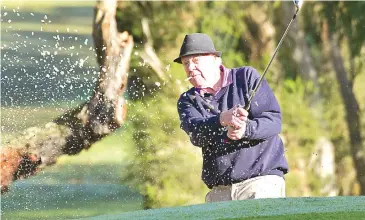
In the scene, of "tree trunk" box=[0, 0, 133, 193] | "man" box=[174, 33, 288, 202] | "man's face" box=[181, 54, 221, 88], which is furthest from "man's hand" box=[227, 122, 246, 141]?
"tree trunk" box=[0, 0, 133, 193]

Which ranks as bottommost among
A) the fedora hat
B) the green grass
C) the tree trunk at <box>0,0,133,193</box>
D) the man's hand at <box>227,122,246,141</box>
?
the green grass

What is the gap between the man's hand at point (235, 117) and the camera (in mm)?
6715

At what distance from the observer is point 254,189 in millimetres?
6973

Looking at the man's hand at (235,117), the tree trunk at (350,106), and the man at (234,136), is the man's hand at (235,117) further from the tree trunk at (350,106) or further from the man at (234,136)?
the tree trunk at (350,106)

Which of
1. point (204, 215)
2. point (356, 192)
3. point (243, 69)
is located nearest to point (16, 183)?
point (356, 192)

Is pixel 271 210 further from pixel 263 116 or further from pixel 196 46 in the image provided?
pixel 196 46

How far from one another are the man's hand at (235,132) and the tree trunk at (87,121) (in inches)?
180

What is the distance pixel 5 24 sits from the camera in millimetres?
13445

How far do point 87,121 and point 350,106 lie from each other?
256 cm

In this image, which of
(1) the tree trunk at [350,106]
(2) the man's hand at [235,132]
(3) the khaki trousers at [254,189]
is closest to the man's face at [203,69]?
(2) the man's hand at [235,132]

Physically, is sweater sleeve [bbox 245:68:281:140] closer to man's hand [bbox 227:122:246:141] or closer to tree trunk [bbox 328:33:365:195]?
man's hand [bbox 227:122:246:141]

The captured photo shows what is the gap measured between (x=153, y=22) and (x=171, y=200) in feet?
4.94

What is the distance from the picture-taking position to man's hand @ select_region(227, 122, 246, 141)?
266 inches

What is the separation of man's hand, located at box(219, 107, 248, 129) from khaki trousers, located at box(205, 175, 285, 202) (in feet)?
1.21
